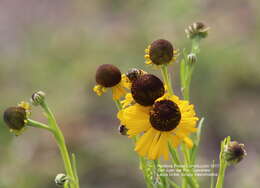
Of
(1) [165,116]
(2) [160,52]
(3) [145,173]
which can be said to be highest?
(2) [160,52]

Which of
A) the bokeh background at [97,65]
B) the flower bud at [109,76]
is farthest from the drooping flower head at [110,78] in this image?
the bokeh background at [97,65]

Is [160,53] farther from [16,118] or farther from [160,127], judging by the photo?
[16,118]

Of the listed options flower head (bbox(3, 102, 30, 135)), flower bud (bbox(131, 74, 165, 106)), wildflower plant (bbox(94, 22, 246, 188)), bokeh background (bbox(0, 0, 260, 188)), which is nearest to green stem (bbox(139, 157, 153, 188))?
wildflower plant (bbox(94, 22, 246, 188))

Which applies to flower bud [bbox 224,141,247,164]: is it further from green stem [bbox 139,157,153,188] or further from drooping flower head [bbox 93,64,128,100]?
drooping flower head [bbox 93,64,128,100]

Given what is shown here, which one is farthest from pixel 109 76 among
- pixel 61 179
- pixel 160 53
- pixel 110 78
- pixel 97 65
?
pixel 97 65

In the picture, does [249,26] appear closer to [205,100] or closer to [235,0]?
[235,0]

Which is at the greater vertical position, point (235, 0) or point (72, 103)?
point (235, 0)

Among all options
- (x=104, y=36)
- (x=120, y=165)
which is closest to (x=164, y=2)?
(x=104, y=36)

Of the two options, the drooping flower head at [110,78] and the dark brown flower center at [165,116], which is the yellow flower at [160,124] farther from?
the drooping flower head at [110,78]
